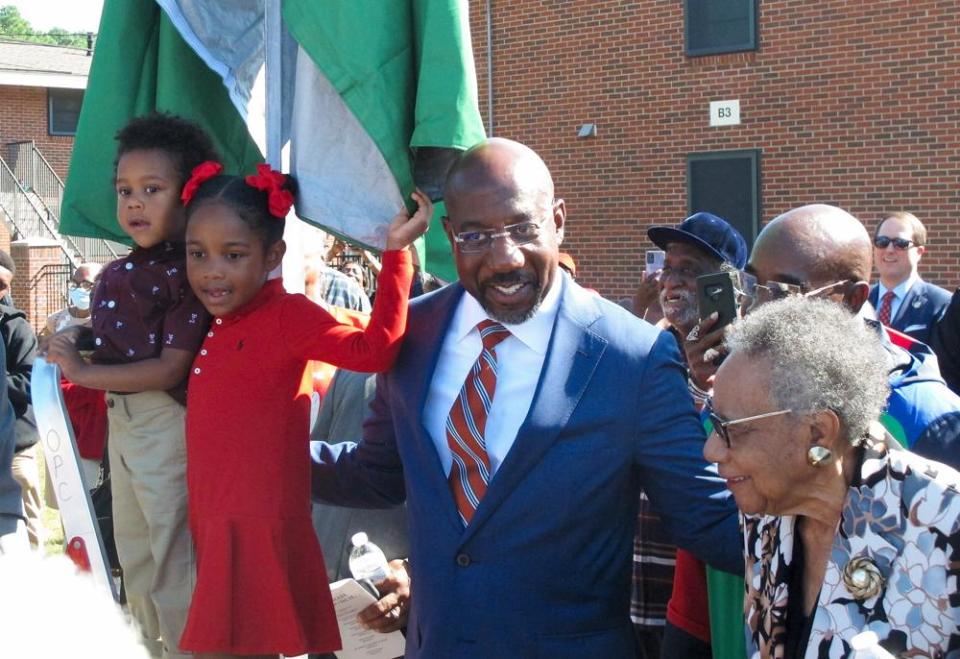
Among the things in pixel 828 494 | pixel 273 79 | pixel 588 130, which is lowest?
pixel 828 494

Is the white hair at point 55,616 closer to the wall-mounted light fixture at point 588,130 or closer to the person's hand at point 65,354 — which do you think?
the person's hand at point 65,354

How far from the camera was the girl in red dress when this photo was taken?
312 centimetres

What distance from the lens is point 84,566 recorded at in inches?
124

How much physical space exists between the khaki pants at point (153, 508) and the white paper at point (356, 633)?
465mm

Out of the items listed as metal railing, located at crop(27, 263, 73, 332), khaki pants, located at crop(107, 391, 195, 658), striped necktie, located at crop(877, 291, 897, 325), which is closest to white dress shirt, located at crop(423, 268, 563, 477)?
khaki pants, located at crop(107, 391, 195, 658)

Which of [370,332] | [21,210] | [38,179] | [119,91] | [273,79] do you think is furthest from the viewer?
[38,179]

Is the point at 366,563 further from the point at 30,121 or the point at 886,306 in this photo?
the point at 30,121

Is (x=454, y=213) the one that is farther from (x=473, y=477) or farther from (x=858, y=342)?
(x=858, y=342)

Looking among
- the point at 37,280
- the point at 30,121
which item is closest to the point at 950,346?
the point at 37,280

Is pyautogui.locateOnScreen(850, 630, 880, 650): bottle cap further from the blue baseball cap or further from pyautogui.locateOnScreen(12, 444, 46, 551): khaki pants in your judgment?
pyautogui.locateOnScreen(12, 444, 46, 551): khaki pants

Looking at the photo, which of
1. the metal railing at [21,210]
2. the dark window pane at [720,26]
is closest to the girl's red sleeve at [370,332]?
the dark window pane at [720,26]

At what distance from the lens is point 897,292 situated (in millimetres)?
8562

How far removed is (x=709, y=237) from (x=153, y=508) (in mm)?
2074

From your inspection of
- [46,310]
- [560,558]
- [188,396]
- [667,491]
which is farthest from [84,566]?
[46,310]
